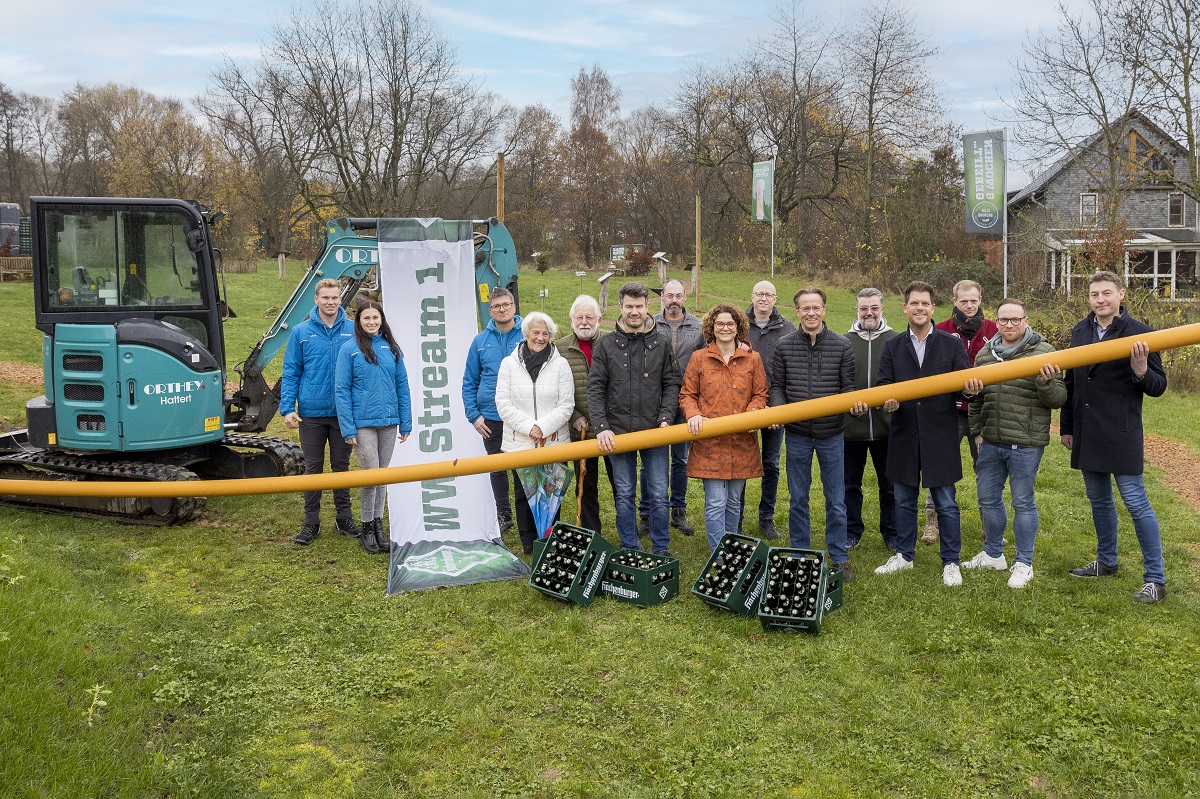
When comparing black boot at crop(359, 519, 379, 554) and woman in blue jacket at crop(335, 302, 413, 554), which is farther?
black boot at crop(359, 519, 379, 554)

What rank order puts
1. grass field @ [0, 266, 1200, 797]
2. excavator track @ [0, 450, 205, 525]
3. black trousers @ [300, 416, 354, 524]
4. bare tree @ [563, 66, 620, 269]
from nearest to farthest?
grass field @ [0, 266, 1200, 797]
black trousers @ [300, 416, 354, 524]
excavator track @ [0, 450, 205, 525]
bare tree @ [563, 66, 620, 269]

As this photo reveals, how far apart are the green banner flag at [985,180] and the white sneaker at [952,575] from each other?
12.1 m

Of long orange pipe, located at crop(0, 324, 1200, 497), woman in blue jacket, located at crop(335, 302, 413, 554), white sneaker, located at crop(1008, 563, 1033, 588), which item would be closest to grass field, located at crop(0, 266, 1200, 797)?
white sneaker, located at crop(1008, 563, 1033, 588)

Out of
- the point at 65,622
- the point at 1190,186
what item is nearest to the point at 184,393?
the point at 65,622

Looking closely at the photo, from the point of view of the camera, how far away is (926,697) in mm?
4910

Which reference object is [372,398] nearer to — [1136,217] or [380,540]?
[380,540]

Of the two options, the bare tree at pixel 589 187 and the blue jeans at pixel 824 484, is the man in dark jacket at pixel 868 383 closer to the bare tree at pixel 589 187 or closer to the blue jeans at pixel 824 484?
the blue jeans at pixel 824 484

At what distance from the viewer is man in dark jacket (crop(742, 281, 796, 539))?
7.62m

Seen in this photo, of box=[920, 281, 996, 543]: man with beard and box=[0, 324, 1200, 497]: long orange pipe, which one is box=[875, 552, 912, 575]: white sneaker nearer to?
box=[920, 281, 996, 543]: man with beard

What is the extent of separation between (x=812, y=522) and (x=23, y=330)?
19.1m

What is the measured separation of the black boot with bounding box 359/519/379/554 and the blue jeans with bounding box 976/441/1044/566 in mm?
4857

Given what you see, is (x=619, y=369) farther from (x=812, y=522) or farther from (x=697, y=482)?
(x=697, y=482)

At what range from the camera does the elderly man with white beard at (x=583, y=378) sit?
22.9 ft

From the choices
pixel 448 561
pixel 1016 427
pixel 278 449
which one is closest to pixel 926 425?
pixel 1016 427
